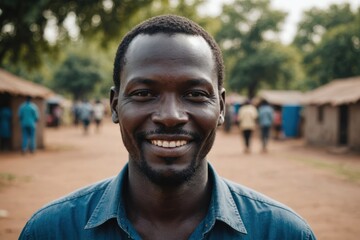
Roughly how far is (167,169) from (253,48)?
132 ft

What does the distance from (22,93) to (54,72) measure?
30.1m

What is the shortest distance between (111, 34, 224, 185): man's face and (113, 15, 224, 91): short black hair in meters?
0.04

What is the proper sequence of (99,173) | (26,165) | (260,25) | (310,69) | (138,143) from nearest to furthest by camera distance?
(138,143)
(99,173)
(26,165)
(310,69)
(260,25)

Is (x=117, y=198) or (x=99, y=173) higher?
(x=117, y=198)

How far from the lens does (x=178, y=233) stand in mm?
1959

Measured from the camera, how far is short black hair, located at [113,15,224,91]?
6.52 feet

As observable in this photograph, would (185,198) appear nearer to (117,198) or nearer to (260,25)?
(117,198)

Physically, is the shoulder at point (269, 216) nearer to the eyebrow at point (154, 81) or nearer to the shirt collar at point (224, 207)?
the shirt collar at point (224, 207)

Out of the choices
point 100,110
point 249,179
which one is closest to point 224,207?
point 249,179

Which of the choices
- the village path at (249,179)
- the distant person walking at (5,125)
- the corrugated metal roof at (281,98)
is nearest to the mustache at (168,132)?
the village path at (249,179)

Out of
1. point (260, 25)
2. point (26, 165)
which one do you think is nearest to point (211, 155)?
point (26, 165)

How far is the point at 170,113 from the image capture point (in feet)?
6.00

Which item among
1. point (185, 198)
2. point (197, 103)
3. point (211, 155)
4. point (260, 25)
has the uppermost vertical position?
point (260, 25)

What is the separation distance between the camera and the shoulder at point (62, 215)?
1.91 metres
